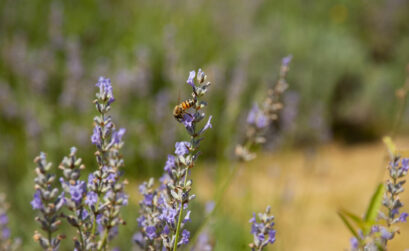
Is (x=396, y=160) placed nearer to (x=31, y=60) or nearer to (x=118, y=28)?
(x=31, y=60)

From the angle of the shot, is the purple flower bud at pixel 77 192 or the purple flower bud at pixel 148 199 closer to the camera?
the purple flower bud at pixel 77 192

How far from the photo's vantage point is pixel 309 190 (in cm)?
457

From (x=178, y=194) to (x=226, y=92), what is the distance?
163 inches

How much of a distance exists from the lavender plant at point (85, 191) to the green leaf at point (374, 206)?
64 centimetres

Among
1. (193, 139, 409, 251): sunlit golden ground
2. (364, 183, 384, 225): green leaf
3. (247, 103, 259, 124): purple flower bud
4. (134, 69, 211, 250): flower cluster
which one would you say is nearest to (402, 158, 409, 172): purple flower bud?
(364, 183, 384, 225): green leaf

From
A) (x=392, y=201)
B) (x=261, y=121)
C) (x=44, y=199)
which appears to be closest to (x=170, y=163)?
(x=44, y=199)

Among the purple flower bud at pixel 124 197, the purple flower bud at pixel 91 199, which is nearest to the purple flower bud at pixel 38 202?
the purple flower bud at pixel 91 199

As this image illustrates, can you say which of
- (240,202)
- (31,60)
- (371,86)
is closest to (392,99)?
(371,86)

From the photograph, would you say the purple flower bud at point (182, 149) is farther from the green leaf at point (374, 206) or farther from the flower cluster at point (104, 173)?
the green leaf at point (374, 206)

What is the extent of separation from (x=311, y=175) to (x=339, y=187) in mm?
346

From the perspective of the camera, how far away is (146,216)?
1.29 meters

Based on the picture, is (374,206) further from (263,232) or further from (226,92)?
(226,92)

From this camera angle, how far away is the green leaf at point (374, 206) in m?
1.28

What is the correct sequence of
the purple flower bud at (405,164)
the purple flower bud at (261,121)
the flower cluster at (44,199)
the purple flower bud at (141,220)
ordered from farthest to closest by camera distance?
the purple flower bud at (261,121) → the purple flower bud at (141,220) → the purple flower bud at (405,164) → the flower cluster at (44,199)
